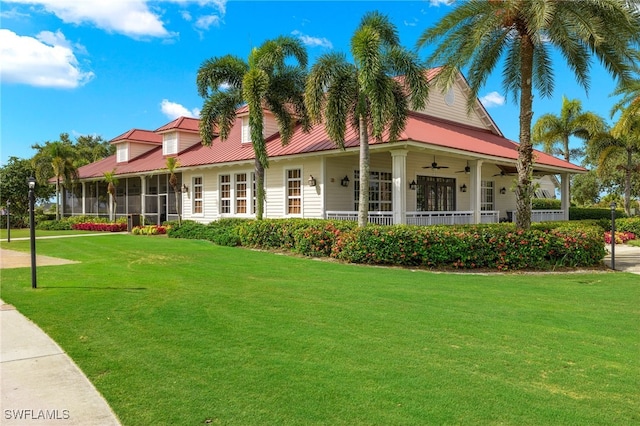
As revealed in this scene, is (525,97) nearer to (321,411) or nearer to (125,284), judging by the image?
(125,284)

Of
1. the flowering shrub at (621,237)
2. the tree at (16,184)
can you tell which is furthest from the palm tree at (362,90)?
the tree at (16,184)

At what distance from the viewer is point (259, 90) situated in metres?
16.6

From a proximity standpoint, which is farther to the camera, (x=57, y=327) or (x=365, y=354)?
(x=57, y=327)

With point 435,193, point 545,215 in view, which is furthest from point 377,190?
point 545,215

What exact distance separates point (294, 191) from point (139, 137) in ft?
56.0

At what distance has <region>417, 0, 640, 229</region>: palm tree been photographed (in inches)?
470

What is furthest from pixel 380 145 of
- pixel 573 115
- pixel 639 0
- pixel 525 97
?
pixel 573 115

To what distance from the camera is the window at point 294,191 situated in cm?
1916

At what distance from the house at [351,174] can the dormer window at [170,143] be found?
88 millimetres

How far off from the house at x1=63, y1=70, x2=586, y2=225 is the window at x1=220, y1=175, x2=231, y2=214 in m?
0.05

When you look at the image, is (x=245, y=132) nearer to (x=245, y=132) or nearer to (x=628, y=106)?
(x=245, y=132)

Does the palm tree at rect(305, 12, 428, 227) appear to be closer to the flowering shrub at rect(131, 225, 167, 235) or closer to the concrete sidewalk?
the concrete sidewalk

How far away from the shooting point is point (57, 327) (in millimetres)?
5773

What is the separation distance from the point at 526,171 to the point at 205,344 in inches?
433
